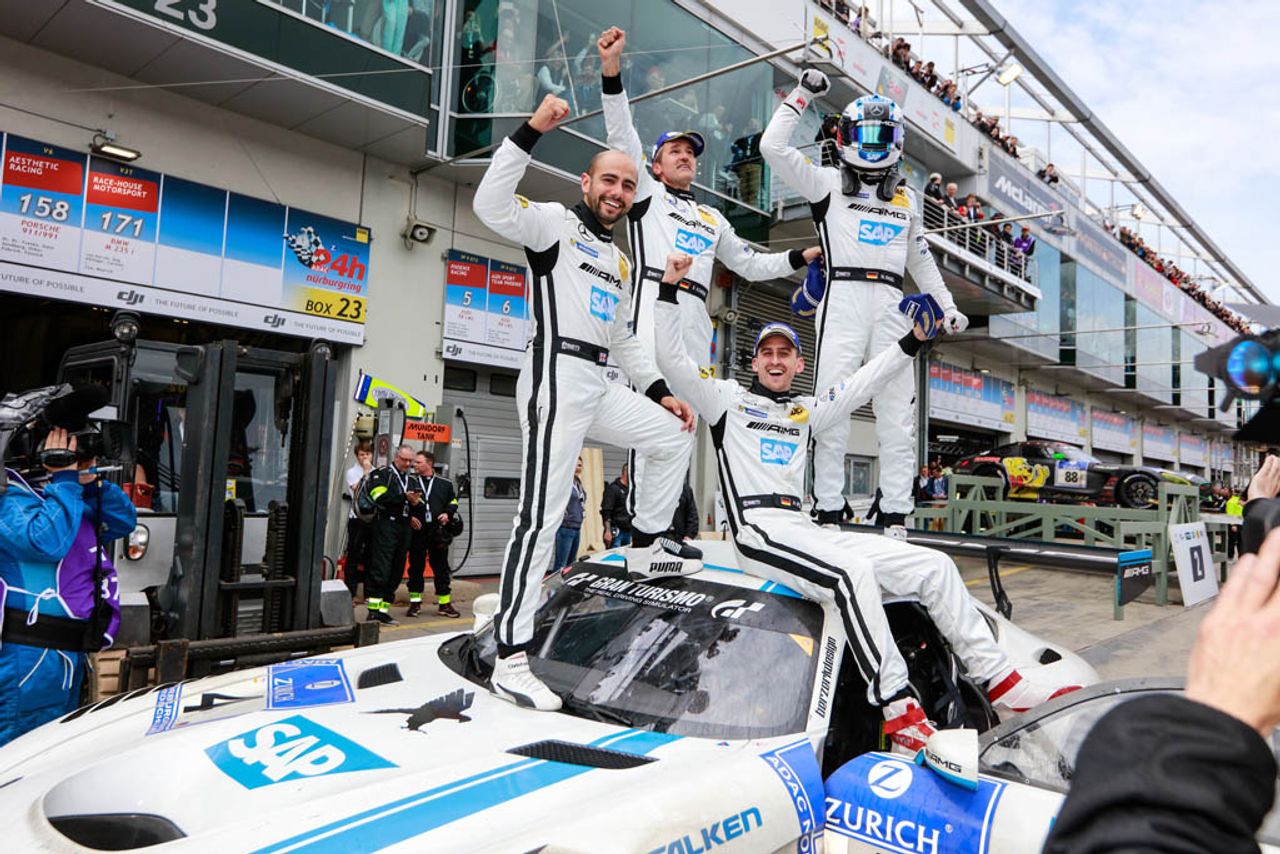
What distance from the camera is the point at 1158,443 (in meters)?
39.8

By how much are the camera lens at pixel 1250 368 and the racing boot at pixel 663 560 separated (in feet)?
7.99

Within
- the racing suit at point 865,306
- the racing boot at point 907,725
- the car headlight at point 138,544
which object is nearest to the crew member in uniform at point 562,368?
the racing boot at point 907,725

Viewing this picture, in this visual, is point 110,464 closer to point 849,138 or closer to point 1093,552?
point 849,138

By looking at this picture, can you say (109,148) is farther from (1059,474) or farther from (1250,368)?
(1059,474)

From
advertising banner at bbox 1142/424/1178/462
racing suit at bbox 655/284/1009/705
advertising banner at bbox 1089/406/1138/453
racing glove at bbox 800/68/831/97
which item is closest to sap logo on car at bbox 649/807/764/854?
racing suit at bbox 655/284/1009/705

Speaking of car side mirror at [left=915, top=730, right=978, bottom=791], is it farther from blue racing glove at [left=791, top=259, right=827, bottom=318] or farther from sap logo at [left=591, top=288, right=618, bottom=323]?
blue racing glove at [left=791, top=259, right=827, bottom=318]

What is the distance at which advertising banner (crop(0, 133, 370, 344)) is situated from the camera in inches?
301

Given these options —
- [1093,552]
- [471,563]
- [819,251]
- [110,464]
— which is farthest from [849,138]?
[471,563]

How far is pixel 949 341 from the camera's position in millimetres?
22375

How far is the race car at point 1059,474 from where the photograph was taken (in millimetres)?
13539

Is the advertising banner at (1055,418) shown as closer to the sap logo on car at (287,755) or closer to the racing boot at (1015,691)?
the racing boot at (1015,691)

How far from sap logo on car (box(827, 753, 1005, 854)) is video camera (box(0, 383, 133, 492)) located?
3116mm

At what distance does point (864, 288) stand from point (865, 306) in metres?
0.11

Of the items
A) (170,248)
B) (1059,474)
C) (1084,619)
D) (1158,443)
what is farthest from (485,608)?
(1158,443)
